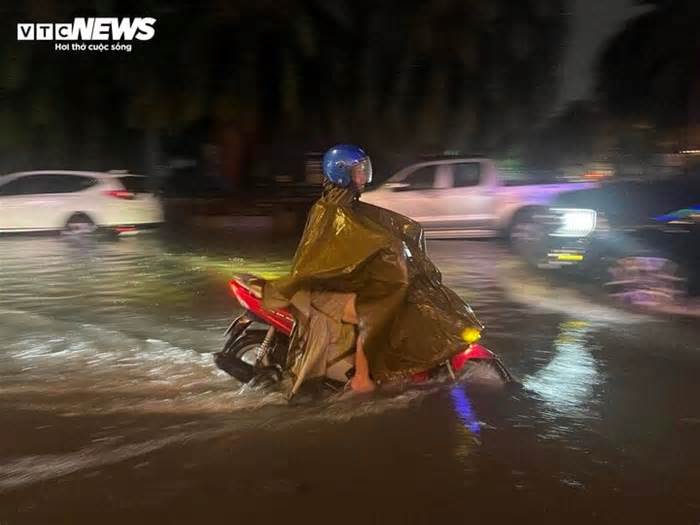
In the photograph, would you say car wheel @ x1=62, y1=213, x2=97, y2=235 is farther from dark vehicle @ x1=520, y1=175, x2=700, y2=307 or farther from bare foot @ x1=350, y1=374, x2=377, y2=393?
bare foot @ x1=350, y1=374, x2=377, y2=393

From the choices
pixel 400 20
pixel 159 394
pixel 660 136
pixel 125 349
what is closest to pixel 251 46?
pixel 400 20

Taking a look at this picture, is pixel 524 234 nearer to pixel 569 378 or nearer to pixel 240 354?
pixel 569 378

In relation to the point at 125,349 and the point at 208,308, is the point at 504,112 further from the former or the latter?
the point at 125,349

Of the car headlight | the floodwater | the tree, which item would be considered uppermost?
the tree

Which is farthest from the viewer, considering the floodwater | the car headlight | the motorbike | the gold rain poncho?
the car headlight

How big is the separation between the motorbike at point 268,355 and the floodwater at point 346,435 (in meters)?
0.14

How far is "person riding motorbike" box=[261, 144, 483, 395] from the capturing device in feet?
15.8

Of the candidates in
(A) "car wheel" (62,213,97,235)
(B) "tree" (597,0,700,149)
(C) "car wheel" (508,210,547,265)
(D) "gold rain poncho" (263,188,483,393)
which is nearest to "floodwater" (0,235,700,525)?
(D) "gold rain poncho" (263,188,483,393)

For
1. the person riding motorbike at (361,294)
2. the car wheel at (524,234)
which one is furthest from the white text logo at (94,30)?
the person riding motorbike at (361,294)

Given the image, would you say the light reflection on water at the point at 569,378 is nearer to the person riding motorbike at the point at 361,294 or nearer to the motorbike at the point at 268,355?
the motorbike at the point at 268,355

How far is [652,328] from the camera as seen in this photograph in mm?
8125

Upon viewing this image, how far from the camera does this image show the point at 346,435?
4859 mm

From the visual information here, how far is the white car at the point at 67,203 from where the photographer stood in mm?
16641

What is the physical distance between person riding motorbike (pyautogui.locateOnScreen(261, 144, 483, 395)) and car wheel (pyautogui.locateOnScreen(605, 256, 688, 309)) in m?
4.94
